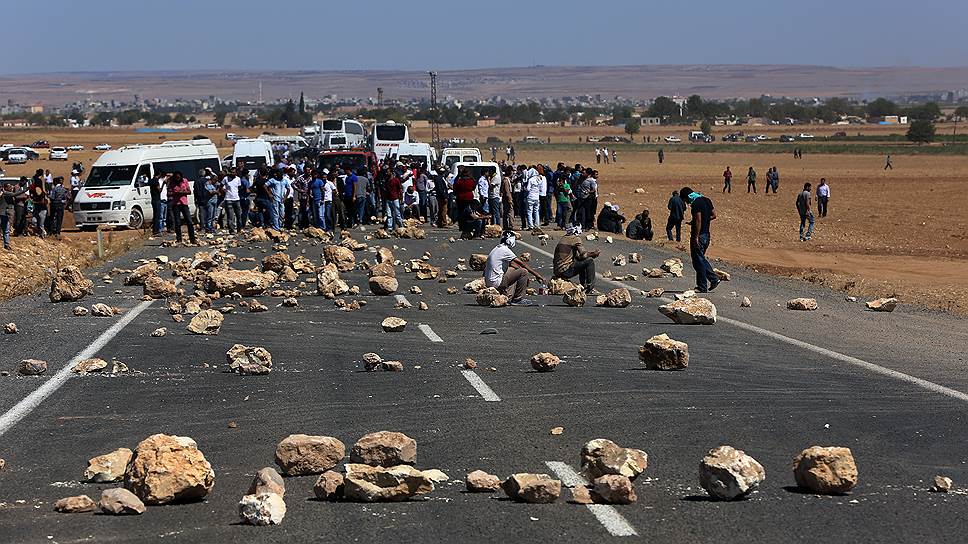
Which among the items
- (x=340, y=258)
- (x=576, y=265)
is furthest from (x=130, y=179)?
(x=576, y=265)

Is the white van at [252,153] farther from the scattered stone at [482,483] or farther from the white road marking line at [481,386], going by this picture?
the scattered stone at [482,483]

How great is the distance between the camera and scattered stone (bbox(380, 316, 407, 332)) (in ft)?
53.5

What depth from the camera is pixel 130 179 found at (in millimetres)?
37875

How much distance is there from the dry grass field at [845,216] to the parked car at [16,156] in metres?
2.10

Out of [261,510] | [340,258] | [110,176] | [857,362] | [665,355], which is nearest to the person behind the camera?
[261,510]

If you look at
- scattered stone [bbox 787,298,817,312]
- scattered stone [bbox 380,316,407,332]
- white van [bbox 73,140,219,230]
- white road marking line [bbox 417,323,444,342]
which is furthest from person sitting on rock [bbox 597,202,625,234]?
scattered stone [bbox 380,316,407,332]

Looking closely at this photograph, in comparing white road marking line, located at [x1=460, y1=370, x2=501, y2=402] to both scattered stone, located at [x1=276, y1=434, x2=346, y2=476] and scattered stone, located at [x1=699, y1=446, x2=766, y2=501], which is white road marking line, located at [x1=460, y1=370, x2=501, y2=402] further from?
scattered stone, located at [x1=699, y1=446, x2=766, y2=501]

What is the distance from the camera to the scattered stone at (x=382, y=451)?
331 inches

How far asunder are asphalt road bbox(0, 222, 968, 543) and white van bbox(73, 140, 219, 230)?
18170 mm

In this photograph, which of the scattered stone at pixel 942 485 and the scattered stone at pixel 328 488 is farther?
the scattered stone at pixel 942 485

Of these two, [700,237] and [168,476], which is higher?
[168,476]

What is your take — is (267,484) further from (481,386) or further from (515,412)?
(481,386)

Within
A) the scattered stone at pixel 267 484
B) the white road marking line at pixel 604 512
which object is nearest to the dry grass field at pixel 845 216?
the white road marking line at pixel 604 512

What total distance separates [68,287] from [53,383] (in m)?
7.62
